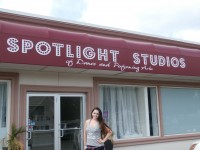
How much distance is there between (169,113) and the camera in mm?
10828

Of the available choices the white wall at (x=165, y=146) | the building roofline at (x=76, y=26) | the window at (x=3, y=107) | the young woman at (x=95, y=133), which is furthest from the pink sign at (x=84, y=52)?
the white wall at (x=165, y=146)

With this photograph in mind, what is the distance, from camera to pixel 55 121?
328 inches

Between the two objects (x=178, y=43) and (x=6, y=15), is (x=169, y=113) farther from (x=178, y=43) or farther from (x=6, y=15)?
(x=6, y=15)

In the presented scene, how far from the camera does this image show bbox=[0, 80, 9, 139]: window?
25.1 ft

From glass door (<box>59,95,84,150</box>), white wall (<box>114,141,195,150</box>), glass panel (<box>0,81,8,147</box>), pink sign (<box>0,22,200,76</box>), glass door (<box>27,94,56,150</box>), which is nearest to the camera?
pink sign (<box>0,22,200,76</box>)

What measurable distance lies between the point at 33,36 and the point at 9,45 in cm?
68

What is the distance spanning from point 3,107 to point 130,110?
4393 millimetres

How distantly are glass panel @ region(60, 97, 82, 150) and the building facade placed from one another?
0.03 meters

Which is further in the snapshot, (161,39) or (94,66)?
(161,39)

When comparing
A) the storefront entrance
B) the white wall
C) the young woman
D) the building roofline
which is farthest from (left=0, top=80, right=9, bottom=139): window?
the white wall

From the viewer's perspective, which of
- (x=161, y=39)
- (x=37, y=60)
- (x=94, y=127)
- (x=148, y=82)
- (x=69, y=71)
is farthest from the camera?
(x=161, y=39)

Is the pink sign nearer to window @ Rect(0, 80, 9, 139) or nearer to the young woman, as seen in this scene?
window @ Rect(0, 80, 9, 139)

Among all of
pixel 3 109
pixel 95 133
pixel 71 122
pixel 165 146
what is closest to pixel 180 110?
Result: pixel 165 146

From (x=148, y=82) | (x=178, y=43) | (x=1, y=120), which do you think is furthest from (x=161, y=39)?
(x=1, y=120)
